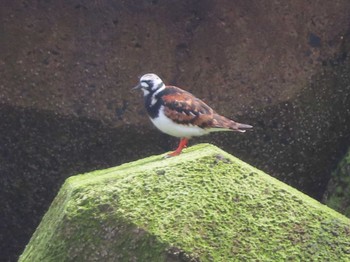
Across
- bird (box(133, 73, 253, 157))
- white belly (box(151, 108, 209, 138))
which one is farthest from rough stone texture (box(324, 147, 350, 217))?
white belly (box(151, 108, 209, 138))

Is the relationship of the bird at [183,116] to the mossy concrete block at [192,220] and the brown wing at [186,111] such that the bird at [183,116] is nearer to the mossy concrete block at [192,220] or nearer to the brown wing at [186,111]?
the brown wing at [186,111]

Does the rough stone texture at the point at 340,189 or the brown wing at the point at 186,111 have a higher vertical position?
the brown wing at the point at 186,111

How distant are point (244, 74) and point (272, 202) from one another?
110 inches

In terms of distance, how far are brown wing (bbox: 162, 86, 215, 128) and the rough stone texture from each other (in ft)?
4.50

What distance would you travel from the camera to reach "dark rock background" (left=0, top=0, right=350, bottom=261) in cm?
752

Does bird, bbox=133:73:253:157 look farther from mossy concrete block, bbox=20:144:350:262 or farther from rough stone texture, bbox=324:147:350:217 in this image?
mossy concrete block, bbox=20:144:350:262

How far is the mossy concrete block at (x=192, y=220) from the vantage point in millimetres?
4621

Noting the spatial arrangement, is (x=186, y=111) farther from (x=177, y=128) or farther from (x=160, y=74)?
(x=160, y=74)

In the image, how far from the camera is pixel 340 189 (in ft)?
24.4

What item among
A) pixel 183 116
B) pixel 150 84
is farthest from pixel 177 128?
pixel 150 84

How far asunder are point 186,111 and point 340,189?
1588 millimetres

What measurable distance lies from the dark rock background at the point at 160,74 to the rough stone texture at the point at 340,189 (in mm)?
251

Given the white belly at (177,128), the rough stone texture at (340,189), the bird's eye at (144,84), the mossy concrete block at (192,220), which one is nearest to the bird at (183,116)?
the white belly at (177,128)

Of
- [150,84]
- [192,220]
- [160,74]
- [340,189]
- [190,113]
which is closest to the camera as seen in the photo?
[192,220]
